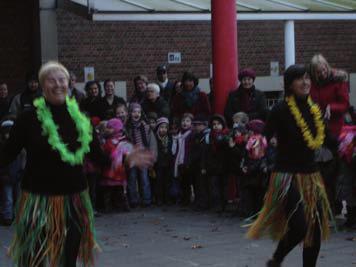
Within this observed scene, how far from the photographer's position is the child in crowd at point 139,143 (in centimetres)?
1220

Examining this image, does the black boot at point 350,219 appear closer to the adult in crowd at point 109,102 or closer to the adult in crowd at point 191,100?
the adult in crowd at point 191,100

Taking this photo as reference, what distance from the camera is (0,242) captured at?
31.1ft

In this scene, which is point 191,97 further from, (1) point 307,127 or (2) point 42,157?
(2) point 42,157

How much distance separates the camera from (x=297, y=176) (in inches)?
266

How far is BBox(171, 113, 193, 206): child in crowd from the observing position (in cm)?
1211

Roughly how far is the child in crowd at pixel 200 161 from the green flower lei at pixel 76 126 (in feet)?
18.5

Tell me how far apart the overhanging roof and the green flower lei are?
812cm

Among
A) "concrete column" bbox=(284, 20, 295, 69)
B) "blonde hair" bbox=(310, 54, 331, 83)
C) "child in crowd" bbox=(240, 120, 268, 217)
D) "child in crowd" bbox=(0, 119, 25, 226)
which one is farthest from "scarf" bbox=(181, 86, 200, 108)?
"concrete column" bbox=(284, 20, 295, 69)

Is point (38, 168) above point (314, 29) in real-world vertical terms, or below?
below

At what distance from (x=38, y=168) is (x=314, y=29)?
1473 centimetres

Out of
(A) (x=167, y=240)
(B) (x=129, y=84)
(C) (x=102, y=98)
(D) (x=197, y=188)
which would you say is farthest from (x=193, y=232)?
(B) (x=129, y=84)

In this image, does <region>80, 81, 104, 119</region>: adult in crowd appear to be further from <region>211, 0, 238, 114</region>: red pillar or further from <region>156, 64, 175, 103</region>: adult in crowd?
<region>211, 0, 238, 114</region>: red pillar

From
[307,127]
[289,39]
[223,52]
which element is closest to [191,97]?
[223,52]

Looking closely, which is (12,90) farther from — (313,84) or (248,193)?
(313,84)
